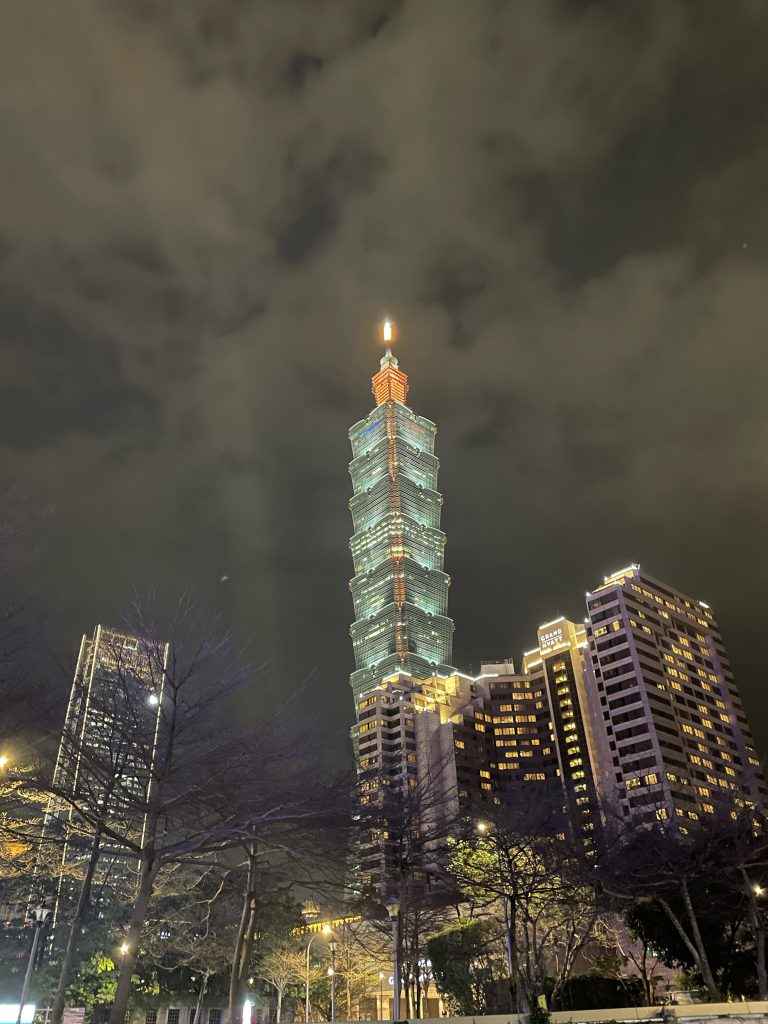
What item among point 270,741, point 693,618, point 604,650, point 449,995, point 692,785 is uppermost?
point 693,618

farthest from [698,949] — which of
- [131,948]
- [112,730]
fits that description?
[112,730]

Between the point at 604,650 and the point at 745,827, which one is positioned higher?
the point at 604,650

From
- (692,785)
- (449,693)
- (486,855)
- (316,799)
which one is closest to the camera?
(316,799)

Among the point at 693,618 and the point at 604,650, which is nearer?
the point at 604,650

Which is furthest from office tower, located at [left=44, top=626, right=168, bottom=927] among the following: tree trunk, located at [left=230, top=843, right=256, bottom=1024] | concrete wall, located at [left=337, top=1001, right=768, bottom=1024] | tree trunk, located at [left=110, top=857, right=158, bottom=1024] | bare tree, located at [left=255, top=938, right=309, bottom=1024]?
bare tree, located at [left=255, top=938, right=309, bottom=1024]

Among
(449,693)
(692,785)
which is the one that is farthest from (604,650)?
(449,693)

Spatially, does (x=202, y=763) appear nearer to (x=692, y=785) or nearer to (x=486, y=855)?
(x=486, y=855)

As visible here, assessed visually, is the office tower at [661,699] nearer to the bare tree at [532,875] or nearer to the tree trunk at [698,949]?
the bare tree at [532,875]

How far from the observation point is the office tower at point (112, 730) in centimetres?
1945

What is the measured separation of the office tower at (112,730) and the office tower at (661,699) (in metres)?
107

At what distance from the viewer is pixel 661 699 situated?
140m

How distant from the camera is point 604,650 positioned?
145 m

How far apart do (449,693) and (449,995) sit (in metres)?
153

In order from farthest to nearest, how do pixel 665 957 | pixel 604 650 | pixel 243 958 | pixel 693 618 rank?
pixel 693 618 → pixel 604 650 → pixel 665 957 → pixel 243 958
